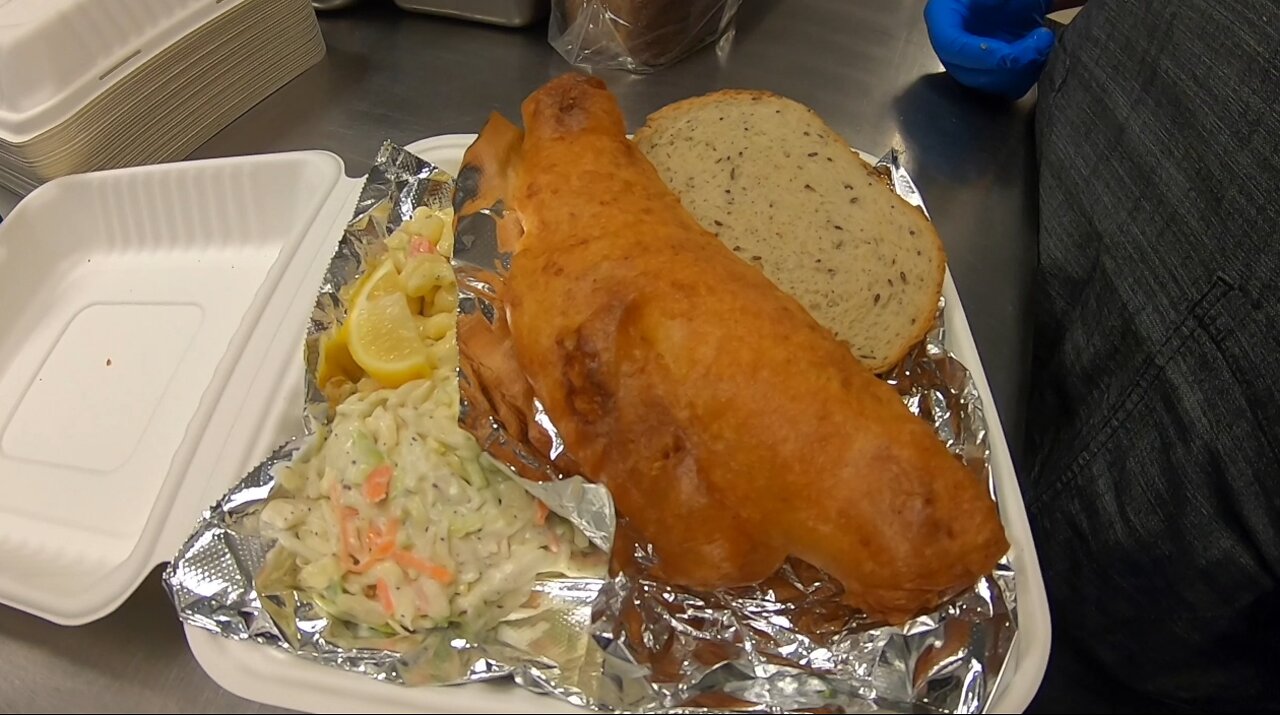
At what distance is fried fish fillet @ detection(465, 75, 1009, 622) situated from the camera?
2.64ft

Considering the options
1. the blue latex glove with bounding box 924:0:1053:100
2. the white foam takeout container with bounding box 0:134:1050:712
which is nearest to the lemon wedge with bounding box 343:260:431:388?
the white foam takeout container with bounding box 0:134:1050:712

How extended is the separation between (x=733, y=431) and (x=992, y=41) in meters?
1.29

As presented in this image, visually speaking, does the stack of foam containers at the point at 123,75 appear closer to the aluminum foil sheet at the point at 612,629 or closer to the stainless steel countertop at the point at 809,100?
the stainless steel countertop at the point at 809,100

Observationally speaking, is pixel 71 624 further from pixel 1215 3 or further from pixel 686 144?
pixel 1215 3

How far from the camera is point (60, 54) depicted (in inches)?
52.3

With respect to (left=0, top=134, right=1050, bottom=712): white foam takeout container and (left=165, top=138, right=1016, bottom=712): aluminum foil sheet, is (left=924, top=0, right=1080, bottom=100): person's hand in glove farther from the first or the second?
(left=165, top=138, right=1016, bottom=712): aluminum foil sheet

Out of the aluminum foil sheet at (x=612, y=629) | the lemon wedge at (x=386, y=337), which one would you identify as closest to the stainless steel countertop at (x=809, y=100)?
the aluminum foil sheet at (x=612, y=629)

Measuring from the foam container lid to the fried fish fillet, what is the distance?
971 millimetres

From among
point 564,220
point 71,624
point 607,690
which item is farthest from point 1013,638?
point 71,624

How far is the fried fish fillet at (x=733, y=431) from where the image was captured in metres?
0.81

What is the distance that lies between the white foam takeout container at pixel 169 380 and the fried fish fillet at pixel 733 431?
204 mm

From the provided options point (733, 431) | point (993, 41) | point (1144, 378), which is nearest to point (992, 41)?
point (993, 41)

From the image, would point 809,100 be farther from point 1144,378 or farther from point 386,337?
point 386,337

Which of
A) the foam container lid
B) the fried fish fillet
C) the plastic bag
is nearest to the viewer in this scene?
the fried fish fillet
